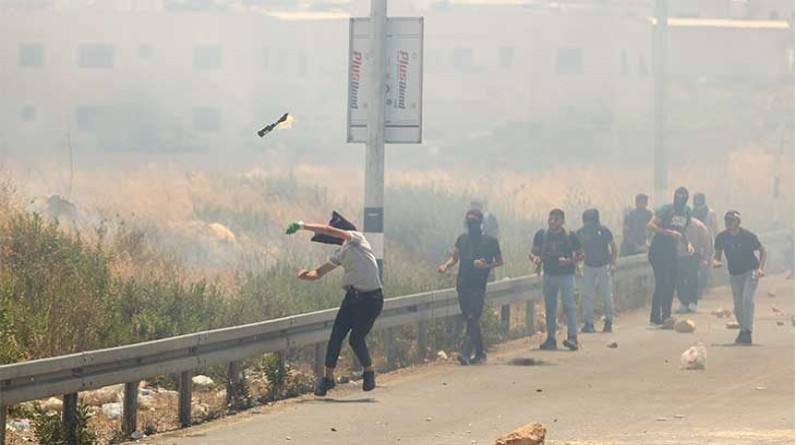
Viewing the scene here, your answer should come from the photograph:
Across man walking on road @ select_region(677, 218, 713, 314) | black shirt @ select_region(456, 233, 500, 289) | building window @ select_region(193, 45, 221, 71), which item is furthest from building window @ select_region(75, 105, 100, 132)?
black shirt @ select_region(456, 233, 500, 289)

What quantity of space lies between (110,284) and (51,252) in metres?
1.47

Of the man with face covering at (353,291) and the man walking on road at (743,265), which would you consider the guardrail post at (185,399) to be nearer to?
the man with face covering at (353,291)

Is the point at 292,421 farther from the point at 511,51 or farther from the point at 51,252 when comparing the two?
the point at 511,51

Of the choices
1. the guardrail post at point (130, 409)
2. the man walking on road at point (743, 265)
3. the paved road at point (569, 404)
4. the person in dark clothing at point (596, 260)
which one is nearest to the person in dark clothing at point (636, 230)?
the person in dark clothing at point (596, 260)

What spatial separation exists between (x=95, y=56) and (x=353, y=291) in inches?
1008

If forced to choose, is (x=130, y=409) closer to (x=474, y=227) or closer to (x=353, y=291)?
(x=353, y=291)

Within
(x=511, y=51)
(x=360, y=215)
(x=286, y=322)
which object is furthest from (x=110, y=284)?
(x=511, y=51)

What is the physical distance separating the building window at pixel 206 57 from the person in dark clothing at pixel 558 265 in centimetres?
2629

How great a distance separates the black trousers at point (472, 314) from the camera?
20.8 metres

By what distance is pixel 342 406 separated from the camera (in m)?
16.6

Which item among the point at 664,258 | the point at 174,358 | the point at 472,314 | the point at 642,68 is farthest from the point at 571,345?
the point at 642,68

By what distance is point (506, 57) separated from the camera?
228 ft

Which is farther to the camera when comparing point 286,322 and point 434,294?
point 434,294

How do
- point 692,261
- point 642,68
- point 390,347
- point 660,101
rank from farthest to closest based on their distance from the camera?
point 642,68, point 660,101, point 692,261, point 390,347
